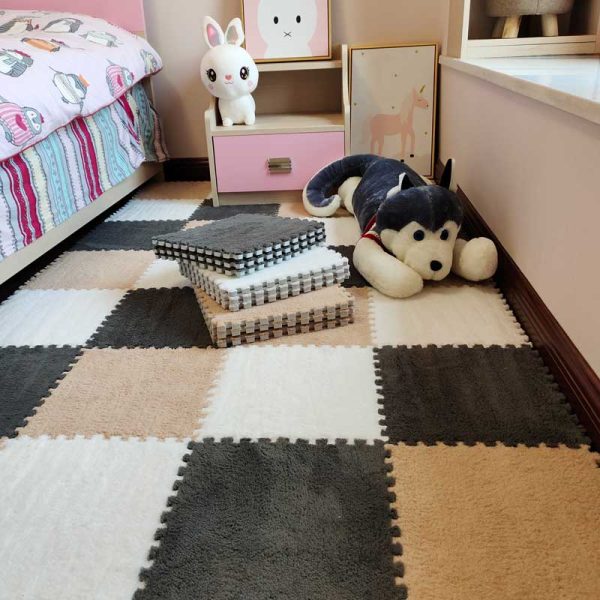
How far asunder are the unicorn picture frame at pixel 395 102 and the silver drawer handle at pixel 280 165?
37cm

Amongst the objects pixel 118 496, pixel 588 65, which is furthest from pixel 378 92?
pixel 118 496

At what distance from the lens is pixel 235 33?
2.25 m

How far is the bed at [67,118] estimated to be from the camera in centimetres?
139

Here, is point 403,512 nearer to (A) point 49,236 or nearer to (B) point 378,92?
(A) point 49,236

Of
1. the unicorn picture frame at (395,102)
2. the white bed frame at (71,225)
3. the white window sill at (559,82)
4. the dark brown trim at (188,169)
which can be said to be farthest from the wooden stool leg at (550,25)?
the white bed frame at (71,225)

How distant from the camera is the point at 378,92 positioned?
94.7 inches

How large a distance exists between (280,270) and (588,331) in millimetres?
641

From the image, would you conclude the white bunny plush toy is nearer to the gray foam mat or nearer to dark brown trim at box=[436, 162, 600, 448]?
the gray foam mat

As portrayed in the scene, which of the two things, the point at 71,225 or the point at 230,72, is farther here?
the point at 230,72

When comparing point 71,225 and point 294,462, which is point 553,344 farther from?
point 71,225

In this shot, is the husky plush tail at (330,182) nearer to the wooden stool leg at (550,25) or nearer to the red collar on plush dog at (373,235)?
the red collar on plush dog at (373,235)

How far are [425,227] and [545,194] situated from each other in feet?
1.03

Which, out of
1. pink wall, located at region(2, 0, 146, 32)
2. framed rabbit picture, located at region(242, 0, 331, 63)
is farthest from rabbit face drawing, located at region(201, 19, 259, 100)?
pink wall, located at region(2, 0, 146, 32)

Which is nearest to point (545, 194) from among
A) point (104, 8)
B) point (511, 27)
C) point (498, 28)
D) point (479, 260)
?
point (479, 260)
